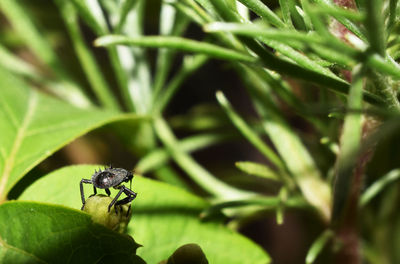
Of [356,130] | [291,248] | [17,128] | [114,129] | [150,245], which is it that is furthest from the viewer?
[291,248]

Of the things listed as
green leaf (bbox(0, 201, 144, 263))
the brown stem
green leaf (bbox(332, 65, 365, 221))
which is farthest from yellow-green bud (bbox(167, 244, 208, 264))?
the brown stem

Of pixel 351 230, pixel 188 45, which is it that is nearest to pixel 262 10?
pixel 188 45

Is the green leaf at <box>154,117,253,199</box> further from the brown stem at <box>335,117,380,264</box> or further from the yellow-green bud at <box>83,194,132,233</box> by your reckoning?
the yellow-green bud at <box>83,194,132,233</box>

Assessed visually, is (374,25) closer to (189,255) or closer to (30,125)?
(189,255)

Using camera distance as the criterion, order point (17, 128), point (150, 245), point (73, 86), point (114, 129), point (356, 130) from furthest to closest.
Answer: point (73, 86) → point (114, 129) → point (17, 128) → point (150, 245) → point (356, 130)

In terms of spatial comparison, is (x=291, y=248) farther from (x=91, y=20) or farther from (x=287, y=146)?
→ (x=91, y=20)

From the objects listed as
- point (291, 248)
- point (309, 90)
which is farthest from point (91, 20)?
point (291, 248)
